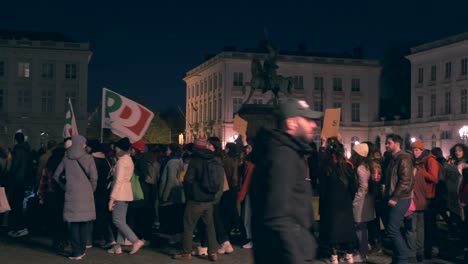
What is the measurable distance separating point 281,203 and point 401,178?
14.7ft

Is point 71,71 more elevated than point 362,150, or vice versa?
point 71,71

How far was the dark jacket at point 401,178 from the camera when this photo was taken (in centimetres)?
891

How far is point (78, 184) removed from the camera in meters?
9.66

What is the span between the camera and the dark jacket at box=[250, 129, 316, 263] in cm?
472

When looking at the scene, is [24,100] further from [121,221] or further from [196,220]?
[196,220]

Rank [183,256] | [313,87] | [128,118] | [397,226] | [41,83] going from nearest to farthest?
1. [397,226]
2. [183,256]
3. [128,118]
4. [41,83]
5. [313,87]

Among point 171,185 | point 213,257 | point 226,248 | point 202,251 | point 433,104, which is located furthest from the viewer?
point 433,104

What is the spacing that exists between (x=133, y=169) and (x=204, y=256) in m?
1.51

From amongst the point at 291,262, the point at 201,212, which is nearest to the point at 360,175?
the point at 201,212

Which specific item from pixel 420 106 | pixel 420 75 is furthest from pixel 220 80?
pixel 420 106

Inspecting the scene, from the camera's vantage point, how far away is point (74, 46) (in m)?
72.0

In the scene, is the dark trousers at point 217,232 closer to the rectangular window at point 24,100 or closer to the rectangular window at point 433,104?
the rectangular window at point 433,104

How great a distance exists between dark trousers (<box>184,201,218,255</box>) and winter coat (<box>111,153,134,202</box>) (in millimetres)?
893

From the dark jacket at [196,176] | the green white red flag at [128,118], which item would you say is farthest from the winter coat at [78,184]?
the green white red flag at [128,118]
